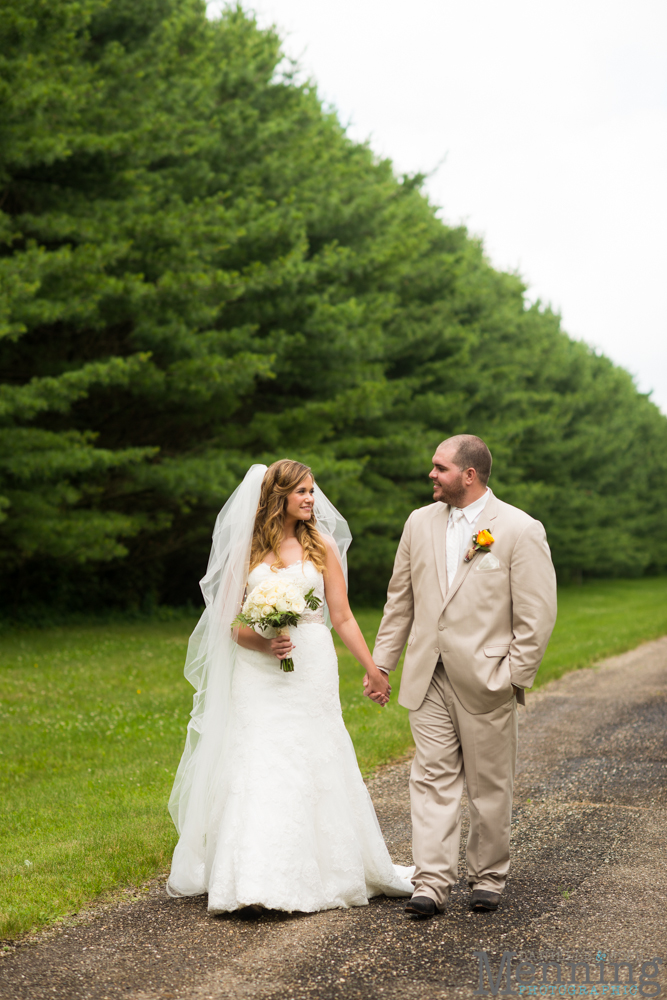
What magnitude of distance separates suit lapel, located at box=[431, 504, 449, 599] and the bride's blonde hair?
0.69 meters

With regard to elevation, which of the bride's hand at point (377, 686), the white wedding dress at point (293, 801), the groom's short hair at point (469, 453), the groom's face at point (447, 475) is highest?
the groom's short hair at point (469, 453)

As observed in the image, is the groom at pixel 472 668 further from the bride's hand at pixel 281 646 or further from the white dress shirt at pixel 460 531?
the bride's hand at pixel 281 646

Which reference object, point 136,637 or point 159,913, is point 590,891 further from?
point 136,637

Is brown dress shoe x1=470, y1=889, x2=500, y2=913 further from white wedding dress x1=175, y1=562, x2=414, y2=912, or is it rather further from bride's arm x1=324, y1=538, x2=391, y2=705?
bride's arm x1=324, y1=538, x2=391, y2=705

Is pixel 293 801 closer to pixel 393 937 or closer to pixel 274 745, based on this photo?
pixel 274 745

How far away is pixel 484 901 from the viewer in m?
4.61

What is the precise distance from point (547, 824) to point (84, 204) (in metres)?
12.0

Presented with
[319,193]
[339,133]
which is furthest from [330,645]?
[339,133]

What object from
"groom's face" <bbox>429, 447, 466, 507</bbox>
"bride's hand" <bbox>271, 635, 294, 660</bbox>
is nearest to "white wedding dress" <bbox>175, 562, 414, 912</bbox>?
"bride's hand" <bbox>271, 635, 294, 660</bbox>

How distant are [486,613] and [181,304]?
38.6 ft

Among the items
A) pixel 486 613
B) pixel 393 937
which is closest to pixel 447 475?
pixel 486 613

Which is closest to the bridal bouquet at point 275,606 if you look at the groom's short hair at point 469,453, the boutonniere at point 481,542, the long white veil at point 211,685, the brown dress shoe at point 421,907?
the long white veil at point 211,685

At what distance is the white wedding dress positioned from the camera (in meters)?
4.64

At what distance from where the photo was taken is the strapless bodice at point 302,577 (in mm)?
5180
